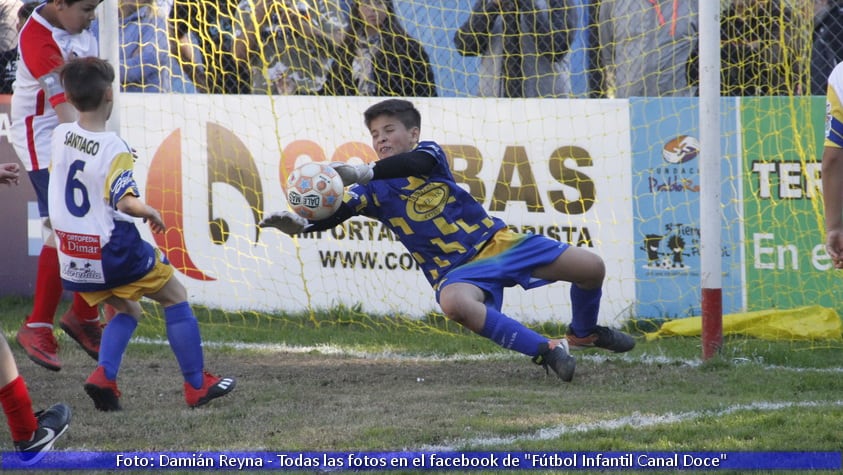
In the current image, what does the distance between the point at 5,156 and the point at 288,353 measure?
3.19m

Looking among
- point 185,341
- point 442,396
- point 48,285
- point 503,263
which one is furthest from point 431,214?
point 48,285

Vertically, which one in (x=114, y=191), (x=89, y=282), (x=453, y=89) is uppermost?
(x=453, y=89)

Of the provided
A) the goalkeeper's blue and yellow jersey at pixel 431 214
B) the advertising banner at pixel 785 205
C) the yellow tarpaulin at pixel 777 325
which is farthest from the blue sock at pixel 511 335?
the advertising banner at pixel 785 205

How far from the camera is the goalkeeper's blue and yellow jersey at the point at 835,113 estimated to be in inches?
154

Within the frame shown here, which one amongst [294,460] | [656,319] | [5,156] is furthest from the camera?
[5,156]

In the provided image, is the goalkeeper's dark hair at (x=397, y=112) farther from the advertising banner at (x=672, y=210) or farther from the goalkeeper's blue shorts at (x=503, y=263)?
the advertising banner at (x=672, y=210)

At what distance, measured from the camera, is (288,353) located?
6746 millimetres

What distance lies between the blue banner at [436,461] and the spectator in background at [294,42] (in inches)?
171

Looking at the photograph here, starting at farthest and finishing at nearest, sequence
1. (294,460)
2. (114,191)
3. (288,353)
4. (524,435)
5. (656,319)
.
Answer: (656,319)
(288,353)
(114,191)
(524,435)
(294,460)

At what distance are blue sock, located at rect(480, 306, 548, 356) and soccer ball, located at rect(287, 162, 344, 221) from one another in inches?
35.2

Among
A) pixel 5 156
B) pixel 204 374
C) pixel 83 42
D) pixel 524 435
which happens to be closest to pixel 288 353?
pixel 204 374

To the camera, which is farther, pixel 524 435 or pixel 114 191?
pixel 114 191

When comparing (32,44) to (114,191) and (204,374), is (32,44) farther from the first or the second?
(204,374)

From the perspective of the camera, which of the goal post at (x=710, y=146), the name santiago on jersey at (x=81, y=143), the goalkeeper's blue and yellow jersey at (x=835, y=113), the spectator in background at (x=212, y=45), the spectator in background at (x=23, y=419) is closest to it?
the goalkeeper's blue and yellow jersey at (x=835, y=113)
